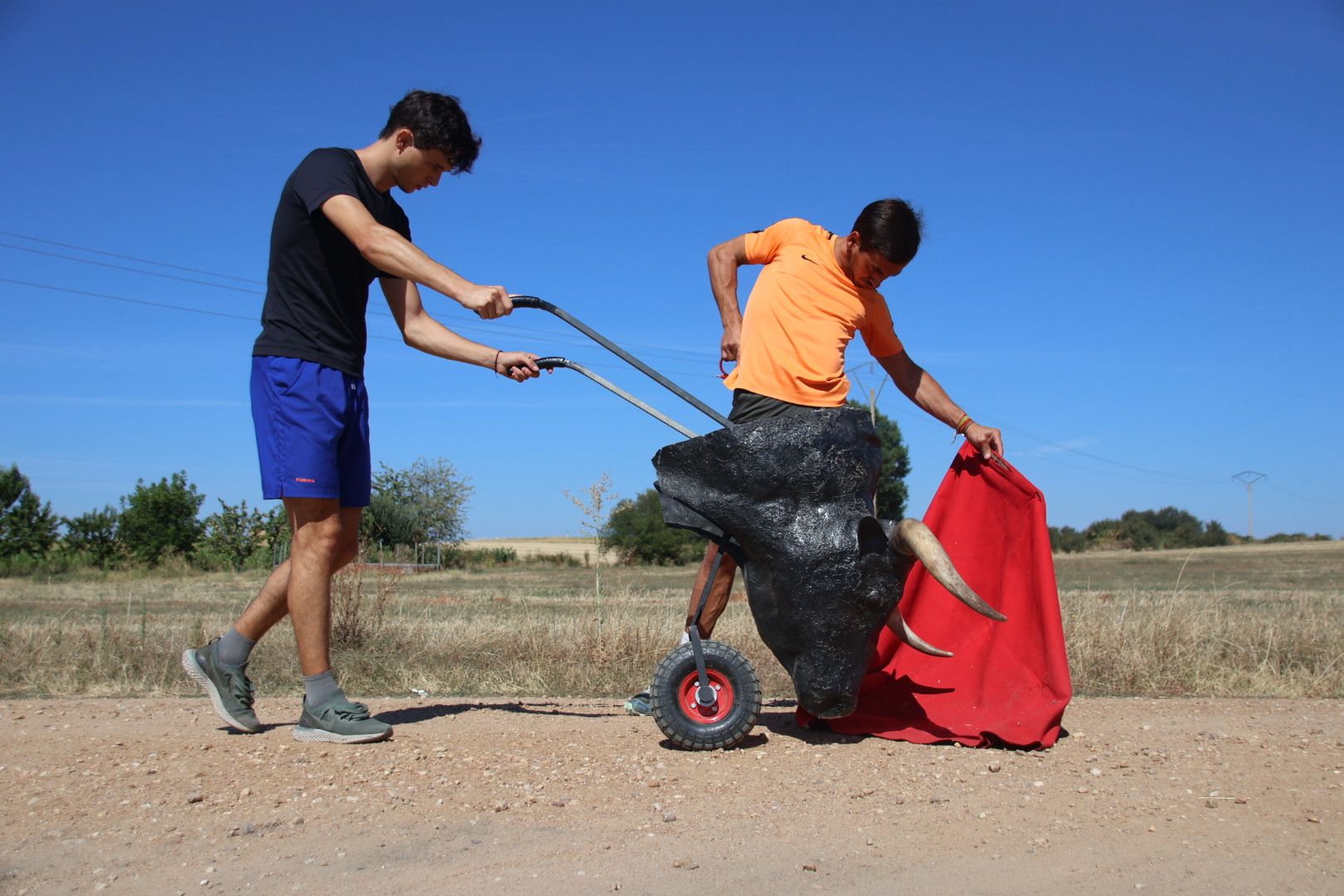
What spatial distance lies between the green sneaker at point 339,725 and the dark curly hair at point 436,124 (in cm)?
221

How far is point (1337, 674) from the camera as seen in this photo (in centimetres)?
628

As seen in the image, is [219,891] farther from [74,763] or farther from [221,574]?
[221,574]

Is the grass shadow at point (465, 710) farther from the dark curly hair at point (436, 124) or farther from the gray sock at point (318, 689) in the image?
the dark curly hair at point (436, 124)

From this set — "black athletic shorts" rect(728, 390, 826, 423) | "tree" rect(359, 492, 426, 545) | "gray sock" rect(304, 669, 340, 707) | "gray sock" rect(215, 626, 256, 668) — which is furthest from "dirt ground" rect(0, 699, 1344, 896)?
"tree" rect(359, 492, 426, 545)

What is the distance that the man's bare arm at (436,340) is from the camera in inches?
165

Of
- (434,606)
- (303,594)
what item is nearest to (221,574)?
(434,606)

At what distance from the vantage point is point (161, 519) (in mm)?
40188

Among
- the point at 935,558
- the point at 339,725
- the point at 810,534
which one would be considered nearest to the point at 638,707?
the point at 339,725

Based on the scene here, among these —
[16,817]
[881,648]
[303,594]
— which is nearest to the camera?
[16,817]

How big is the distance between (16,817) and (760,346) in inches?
120

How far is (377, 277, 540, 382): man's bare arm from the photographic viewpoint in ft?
13.7

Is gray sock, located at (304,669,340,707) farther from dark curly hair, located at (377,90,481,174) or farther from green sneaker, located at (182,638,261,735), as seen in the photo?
dark curly hair, located at (377,90,481,174)

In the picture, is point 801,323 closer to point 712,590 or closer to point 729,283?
point 729,283

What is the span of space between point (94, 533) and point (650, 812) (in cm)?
4272
